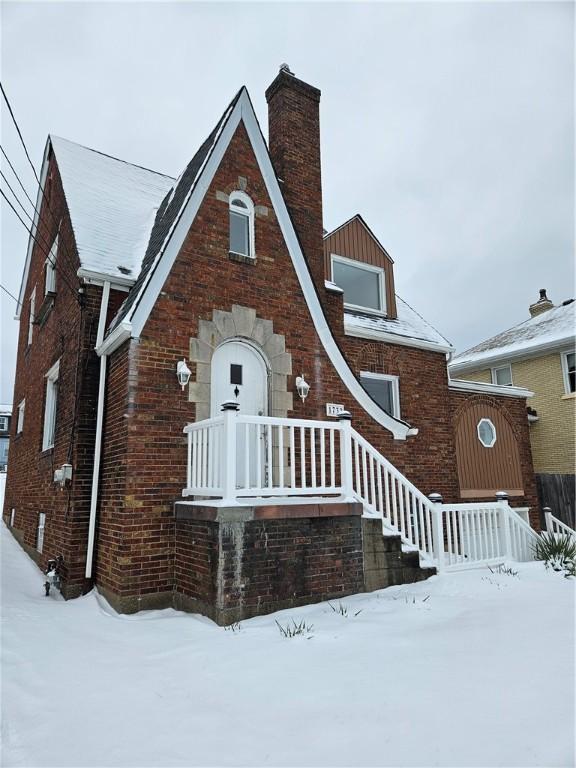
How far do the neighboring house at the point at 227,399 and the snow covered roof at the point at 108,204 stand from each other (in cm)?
5

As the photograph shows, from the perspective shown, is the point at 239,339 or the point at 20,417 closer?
the point at 239,339

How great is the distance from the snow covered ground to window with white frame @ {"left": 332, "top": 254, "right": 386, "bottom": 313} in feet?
24.8

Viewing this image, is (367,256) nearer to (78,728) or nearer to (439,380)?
(439,380)

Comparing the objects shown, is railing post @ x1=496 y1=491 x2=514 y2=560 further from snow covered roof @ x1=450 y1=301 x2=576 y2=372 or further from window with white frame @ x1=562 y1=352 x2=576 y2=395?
snow covered roof @ x1=450 y1=301 x2=576 y2=372

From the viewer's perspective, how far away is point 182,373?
24.0 ft

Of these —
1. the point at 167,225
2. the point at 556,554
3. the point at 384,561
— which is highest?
the point at 167,225

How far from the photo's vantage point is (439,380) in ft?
41.1

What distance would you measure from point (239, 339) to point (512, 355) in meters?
13.9

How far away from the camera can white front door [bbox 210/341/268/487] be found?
786 centimetres

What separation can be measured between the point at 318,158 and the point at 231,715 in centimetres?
1004

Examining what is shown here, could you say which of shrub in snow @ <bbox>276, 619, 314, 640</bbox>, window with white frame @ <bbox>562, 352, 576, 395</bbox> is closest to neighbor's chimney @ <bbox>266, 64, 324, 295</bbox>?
shrub in snow @ <bbox>276, 619, 314, 640</bbox>

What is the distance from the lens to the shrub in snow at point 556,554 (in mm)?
8141

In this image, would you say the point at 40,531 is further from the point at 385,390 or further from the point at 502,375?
the point at 502,375

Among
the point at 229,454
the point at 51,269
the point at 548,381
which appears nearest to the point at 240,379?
the point at 229,454
